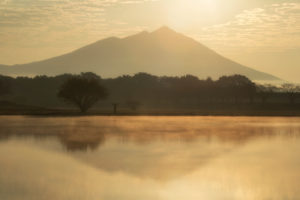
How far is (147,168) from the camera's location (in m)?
24.8

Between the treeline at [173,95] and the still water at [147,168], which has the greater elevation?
the treeline at [173,95]

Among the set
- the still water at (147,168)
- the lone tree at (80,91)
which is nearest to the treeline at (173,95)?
the lone tree at (80,91)

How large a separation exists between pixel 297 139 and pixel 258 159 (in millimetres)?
13613

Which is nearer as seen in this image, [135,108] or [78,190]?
[78,190]

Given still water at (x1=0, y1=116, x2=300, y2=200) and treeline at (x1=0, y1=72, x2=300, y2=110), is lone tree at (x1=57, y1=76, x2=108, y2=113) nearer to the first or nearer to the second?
treeline at (x1=0, y1=72, x2=300, y2=110)

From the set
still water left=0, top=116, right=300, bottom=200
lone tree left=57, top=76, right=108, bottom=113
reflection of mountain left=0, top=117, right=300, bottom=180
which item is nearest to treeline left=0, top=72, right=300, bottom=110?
lone tree left=57, top=76, right=108, bottom=113

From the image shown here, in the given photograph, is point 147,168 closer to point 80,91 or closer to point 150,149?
point 150,149

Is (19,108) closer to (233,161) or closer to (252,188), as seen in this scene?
(233,161)

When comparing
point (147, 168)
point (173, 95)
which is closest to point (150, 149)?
point (147, 168)

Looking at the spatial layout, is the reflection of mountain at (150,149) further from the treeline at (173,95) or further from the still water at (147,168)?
the treeline at (173,95)

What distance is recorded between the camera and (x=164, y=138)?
135 feet

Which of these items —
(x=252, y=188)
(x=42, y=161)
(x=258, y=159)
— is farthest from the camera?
(x=258, y=159)

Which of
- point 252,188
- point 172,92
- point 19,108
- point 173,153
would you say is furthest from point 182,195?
point 172,92

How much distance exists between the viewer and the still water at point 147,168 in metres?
18.8
